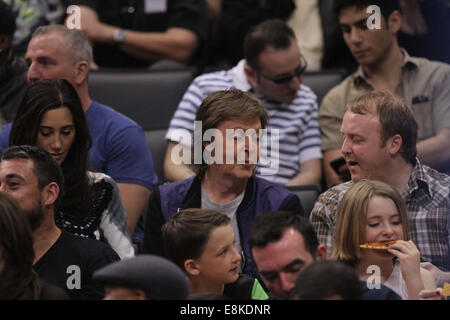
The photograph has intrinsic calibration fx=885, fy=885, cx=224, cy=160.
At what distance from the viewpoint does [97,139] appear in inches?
122

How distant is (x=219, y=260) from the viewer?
7.52 feet

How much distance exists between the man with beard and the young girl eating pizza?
0.65 meters

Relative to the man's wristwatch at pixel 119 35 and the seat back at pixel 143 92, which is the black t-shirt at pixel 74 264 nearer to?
the seat back at pixel 143 92

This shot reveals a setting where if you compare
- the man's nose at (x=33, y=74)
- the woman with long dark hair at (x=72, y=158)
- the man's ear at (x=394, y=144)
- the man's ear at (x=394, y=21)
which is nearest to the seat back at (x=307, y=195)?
the man's ear at (x=394, y=144)

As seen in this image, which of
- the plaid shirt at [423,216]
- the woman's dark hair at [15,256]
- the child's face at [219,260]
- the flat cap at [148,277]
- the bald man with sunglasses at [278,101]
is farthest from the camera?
the bald man with sunglasses at [278,101]

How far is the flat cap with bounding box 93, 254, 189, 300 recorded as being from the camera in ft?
6.11

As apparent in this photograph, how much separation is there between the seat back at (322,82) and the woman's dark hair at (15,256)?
6.50 feet

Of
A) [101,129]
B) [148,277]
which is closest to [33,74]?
[101,129]

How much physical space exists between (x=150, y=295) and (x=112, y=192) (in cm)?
94

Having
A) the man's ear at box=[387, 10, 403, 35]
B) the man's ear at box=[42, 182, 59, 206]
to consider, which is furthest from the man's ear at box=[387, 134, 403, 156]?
the man's ear at box=[42, 182, 59, 206]

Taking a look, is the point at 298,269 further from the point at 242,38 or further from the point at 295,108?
the point at 242,38

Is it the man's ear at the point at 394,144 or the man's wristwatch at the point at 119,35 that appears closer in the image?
the man's ear at the point at 394,144

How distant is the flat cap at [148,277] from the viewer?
1862 millimetres
